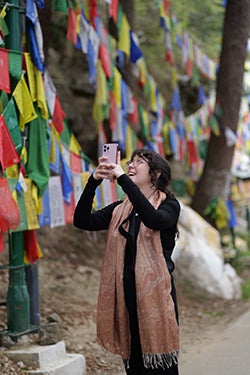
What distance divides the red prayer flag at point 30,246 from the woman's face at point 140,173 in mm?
1934

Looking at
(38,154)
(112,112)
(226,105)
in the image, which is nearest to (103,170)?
(38,154)

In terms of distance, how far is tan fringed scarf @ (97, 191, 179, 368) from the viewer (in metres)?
4.34

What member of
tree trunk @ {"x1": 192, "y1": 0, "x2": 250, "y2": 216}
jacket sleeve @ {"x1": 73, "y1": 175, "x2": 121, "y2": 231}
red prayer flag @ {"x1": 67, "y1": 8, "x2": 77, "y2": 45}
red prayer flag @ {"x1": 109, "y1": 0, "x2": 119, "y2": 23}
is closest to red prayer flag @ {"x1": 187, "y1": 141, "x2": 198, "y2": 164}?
tree trunk @ {"x1": 192, "y1": 0, "x2": 250, "y2": 216}

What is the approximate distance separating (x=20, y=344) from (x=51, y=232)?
5875mm

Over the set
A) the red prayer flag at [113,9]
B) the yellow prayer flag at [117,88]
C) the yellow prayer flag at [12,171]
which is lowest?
the yellow prayer flag at [12,171]

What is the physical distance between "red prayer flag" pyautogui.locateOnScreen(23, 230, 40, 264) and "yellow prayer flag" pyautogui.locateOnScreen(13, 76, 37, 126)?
99 centimetres

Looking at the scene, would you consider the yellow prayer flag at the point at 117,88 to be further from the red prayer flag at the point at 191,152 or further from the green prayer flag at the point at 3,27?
the red prayer flag at the point at 191,152

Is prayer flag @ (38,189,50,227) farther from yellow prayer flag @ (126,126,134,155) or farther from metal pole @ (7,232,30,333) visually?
yellow prayer flag @ (126,126,134,155)

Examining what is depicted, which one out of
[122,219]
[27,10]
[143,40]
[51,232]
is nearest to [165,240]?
[122,219]

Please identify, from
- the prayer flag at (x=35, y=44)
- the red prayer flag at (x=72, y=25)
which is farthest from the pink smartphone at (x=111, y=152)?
the red prayer flag at (x=72, y=25)

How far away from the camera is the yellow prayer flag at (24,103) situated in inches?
238

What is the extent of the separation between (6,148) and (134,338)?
198 cm

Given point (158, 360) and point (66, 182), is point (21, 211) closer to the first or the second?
point (66, 182)

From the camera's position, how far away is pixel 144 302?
14.2 ft
